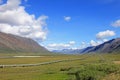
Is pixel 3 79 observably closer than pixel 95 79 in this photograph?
No

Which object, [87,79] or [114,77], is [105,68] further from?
[114,77]

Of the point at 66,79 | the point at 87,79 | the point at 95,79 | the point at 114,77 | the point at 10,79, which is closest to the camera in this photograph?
the point at 114,77

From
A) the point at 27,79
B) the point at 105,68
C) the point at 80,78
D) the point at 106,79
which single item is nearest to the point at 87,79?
the point at 80,78

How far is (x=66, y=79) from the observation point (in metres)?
45.8

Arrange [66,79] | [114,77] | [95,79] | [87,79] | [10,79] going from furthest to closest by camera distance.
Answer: [10,79]
[66,79]
[87,79]
[95,79]
[114,77]

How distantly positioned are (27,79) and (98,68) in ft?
38.7

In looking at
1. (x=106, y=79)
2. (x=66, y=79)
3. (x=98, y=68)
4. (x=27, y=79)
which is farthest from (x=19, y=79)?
(x=106, y=79)

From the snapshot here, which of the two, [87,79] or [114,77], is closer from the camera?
[114,77]

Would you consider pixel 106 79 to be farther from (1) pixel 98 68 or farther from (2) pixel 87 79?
(1) pixel 98 68

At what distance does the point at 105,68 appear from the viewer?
152 ft

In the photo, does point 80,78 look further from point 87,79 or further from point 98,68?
Answer: point 98,68

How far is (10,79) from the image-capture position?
160 ft

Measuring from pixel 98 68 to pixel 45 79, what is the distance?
8.82 meters

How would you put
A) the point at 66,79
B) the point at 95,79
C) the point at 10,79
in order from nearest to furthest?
the point at 95,79, the point at 66,79, the point at 10,79
